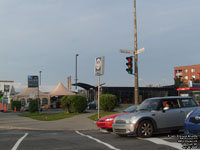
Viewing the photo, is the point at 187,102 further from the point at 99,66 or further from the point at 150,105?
the point at 99,66

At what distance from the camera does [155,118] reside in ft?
35.8

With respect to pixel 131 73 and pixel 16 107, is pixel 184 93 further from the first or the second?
pixel 16 107

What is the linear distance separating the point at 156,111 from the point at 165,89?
49962 millimetres

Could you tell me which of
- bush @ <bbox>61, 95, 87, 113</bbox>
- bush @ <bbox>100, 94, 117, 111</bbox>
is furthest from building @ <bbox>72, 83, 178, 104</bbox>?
bush @ <bbox>100, 94, 117, 111</bbox>

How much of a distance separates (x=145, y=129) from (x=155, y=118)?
572 millimetres

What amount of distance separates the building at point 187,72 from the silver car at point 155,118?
9132 centimetres

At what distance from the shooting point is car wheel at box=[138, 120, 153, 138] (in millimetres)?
10633

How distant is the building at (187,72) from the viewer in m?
101

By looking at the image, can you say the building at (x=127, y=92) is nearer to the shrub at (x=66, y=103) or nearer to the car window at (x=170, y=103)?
Answer: the shrub at (x=66, y=103)

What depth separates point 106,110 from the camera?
2622 cm

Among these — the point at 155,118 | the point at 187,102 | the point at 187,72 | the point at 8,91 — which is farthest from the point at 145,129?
the point at 187,72

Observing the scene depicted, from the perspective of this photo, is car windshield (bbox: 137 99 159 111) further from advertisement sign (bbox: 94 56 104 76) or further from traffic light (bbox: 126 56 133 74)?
advertisement sign (bbox: 94 56 104 76)

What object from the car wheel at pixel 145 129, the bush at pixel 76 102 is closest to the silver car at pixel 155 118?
the car wheel at pixel 145 129

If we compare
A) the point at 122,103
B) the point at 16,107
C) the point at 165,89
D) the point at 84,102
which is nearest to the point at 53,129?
the point at 84,102
